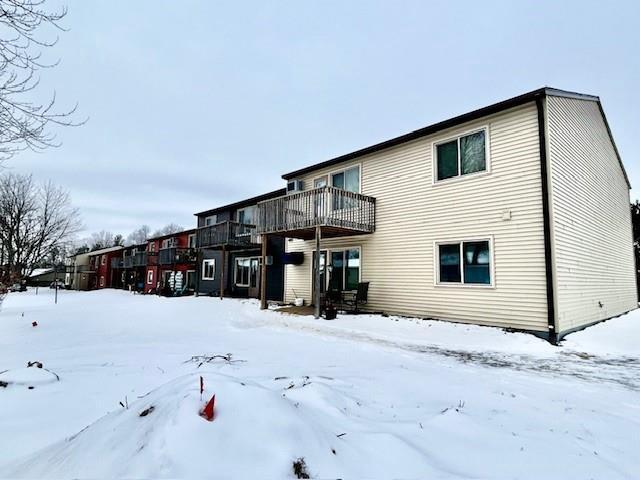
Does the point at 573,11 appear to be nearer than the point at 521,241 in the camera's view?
No

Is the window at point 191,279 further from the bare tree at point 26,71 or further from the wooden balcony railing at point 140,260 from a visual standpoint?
the bare tree at point 26,71

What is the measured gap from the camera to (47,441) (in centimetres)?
260

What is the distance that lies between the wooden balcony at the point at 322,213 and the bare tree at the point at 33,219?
15.4 meters

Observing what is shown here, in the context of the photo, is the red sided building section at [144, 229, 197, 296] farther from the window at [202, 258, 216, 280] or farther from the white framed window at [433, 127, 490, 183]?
the white framed window at [433, 127, 490, 183]

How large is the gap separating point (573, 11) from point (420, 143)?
28.3ft

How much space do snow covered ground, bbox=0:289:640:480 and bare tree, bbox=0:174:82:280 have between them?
1682 centimetres

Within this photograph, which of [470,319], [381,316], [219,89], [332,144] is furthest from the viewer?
[332,144]

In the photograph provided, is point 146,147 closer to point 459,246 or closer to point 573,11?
point 459,246

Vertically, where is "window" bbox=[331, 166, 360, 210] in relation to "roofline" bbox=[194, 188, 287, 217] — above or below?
below

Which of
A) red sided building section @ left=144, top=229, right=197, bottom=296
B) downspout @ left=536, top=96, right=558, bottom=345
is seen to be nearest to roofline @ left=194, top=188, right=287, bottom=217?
red sided building section @ left=144, top=229, right=197, bottom=296

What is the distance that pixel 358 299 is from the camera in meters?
11.2

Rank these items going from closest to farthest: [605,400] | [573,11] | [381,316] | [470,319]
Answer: [605,400] → [470,319] → [381,316] → [573,11]

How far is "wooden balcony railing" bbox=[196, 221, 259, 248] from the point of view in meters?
17.6

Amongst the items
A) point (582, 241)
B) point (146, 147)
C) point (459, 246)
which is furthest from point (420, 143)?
point (146, 147)
